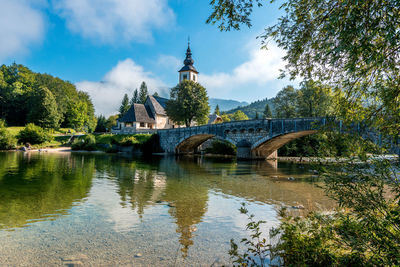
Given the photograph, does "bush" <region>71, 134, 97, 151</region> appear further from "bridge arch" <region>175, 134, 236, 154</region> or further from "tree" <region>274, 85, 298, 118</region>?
"tree" <region>274, 85, 298, 118</region>

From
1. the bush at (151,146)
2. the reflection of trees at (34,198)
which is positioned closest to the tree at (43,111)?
the bush at (151,146)

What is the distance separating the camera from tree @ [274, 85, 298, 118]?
1768 inches

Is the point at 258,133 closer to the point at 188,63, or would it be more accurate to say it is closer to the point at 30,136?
the point at 30,136

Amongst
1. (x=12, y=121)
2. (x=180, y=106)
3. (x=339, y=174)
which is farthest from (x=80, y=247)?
(x=12, y=121)

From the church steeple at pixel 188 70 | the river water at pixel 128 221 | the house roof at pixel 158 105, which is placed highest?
the church steeple at pixel 188 70

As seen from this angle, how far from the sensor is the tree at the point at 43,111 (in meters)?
54.2

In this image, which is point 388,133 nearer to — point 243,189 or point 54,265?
point 54,265

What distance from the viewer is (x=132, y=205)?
8.28 metres

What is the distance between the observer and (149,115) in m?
58.0

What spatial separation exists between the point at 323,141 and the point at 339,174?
2.49 ft

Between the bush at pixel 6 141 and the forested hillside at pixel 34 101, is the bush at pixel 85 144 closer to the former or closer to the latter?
the bush at pixel 6 141

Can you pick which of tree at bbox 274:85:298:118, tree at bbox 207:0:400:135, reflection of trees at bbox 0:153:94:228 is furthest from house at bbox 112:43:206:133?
tree at bbox 207:0:400:135

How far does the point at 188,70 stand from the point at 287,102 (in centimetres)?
3030

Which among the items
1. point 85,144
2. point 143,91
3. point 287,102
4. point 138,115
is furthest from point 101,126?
point 287,102
